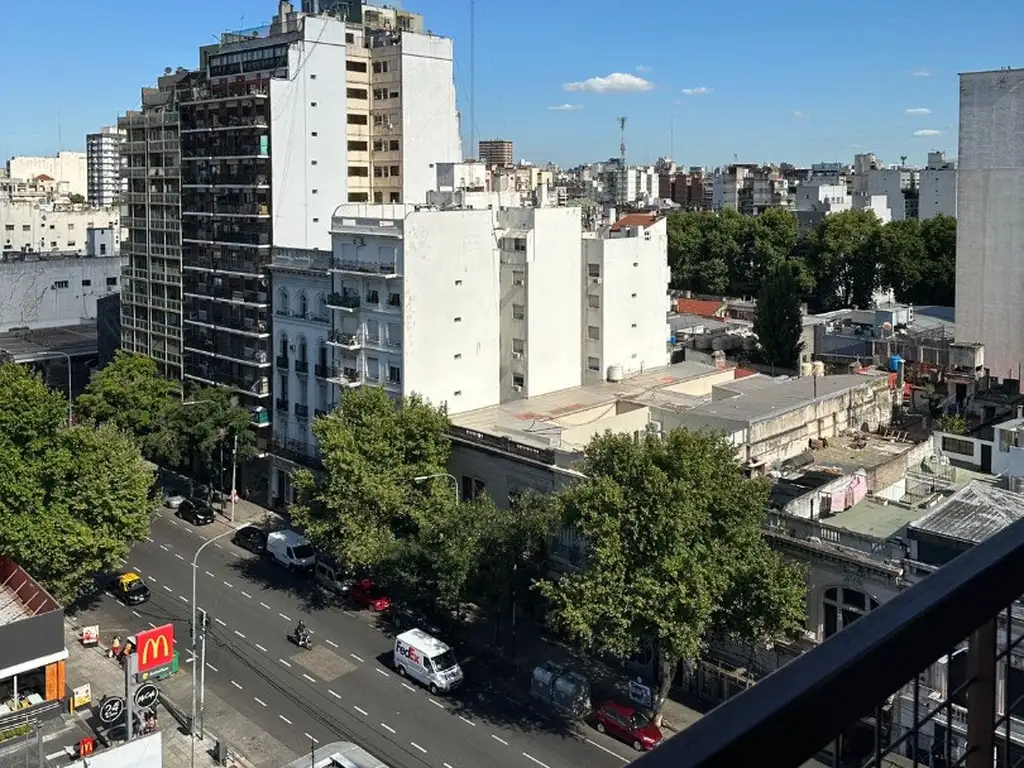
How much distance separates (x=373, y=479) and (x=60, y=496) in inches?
331

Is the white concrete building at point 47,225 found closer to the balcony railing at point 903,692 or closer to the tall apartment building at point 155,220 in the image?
the tall apartment building at point 155,220

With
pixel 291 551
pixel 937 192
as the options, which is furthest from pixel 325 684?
pixel 937 192

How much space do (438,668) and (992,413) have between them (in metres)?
24.1

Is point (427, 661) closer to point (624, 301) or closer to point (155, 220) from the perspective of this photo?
point (624, 301)

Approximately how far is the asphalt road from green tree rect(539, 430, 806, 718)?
280 cm

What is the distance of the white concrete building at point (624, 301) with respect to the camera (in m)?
40.7

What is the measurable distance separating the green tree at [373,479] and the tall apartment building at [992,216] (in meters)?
27.5

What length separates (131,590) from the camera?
32.3 m

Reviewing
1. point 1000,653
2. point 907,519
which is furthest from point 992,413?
point 1000,653

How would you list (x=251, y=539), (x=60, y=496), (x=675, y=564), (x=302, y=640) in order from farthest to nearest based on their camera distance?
1. (x=251, y=539)
2. (x=60, y=496)
3. (x=302, y=640)
4. (x=675, y=564)

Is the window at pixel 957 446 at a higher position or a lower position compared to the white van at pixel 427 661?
higher

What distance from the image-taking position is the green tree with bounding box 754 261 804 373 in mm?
48812

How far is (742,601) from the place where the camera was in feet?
75.4

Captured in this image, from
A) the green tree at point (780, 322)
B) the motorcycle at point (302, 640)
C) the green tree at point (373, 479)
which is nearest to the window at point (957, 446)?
the green tree at point (373, 479)
